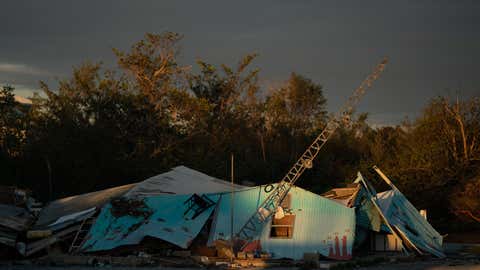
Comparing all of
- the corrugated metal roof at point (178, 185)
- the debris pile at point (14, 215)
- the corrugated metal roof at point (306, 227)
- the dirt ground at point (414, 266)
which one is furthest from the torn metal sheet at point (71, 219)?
the corrugated metal roof at point (306, 227)

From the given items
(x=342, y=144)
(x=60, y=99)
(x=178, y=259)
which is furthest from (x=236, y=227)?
(x=342, y=144)

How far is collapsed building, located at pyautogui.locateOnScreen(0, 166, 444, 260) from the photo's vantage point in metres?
25.7

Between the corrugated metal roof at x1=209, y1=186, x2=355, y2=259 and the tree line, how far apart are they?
22.6 m

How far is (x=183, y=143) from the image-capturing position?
53406mm

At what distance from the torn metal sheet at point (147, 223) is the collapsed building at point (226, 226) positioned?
0.12 feet

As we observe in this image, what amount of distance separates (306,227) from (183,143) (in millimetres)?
28475

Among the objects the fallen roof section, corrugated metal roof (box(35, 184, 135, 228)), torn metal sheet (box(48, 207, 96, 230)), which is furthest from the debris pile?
the fallen roof section

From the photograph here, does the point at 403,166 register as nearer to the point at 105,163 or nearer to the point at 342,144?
the point at 342,144

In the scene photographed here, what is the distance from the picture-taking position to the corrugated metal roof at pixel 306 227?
84.3 feet

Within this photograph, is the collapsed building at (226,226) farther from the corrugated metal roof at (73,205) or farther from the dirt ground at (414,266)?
Answer: the corrugated metal roof at (73,205)

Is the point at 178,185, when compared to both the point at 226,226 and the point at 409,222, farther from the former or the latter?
the point at 409,222

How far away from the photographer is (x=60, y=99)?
55688 millimetres

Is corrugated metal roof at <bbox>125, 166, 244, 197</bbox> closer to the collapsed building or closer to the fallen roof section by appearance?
the collapsed building

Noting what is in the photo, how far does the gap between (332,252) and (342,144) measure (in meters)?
40.2
